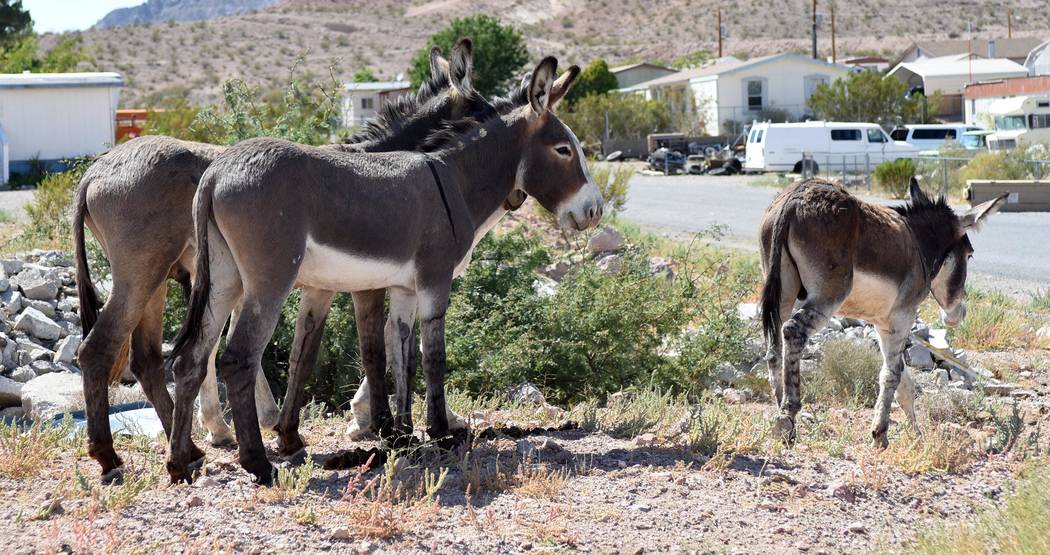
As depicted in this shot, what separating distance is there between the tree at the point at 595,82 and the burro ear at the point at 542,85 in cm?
6598

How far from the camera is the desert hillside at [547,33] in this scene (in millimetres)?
99688

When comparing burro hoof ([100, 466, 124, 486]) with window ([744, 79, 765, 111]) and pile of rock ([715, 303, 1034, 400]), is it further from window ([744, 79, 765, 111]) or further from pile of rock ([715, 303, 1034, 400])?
window ([744, 79, 765, 111])

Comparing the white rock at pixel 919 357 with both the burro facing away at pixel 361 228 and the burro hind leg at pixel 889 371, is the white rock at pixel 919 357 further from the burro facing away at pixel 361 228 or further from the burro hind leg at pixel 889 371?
the burro facing away at pixel 361 228

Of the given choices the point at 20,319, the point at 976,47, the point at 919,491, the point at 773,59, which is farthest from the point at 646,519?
the point at 976,47

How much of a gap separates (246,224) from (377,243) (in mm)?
795

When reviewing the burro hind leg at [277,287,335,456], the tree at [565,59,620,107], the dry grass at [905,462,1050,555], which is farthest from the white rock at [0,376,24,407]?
the tree at [565,59,620,107]

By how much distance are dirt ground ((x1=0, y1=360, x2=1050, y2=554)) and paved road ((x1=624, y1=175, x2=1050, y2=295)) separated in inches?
382

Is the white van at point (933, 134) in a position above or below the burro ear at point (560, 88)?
below

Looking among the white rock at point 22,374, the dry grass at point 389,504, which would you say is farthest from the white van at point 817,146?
the dry grass at point 389,504

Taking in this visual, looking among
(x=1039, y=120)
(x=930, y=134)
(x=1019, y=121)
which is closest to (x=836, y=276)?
(x=930, y=134)

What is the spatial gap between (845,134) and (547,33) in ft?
288

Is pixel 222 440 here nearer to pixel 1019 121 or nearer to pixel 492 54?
pixel 1019 121

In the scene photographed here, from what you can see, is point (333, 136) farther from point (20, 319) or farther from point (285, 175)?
point (285, 175)

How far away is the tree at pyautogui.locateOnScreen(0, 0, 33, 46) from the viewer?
52625 mm
